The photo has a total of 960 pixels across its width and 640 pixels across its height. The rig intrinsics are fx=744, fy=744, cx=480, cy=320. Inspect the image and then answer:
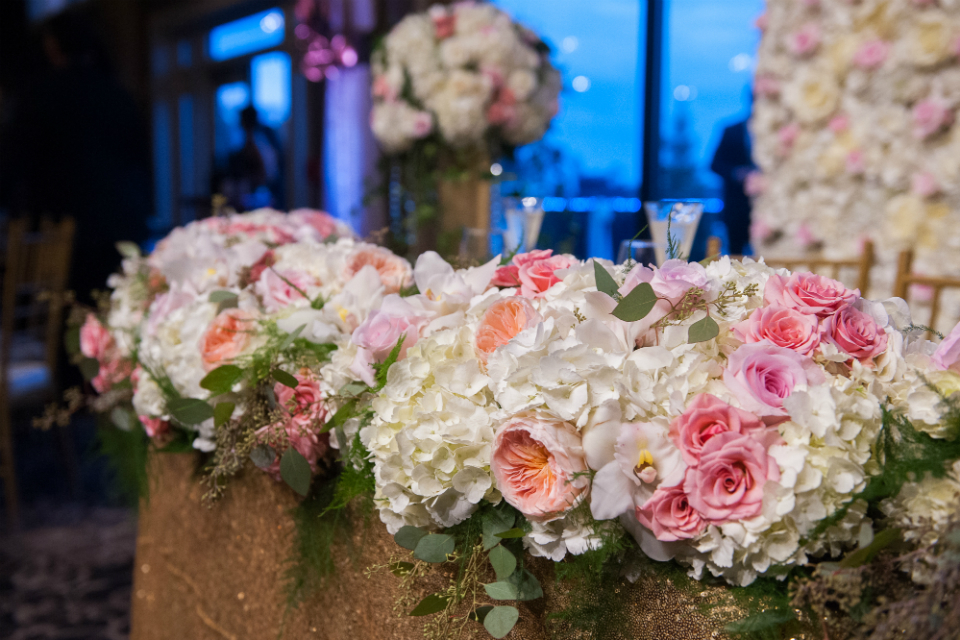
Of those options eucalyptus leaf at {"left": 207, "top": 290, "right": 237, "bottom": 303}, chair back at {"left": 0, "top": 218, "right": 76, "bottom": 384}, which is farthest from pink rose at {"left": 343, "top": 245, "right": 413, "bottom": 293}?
chair back at {"left": 0, "top": 218, "right": 76, "bottom": 384}

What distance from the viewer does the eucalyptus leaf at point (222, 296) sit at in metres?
1.10

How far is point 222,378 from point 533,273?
0.44 m

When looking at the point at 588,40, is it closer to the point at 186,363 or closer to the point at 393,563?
the point at 186,363

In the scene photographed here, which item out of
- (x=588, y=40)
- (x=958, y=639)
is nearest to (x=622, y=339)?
(x=958, y=639)

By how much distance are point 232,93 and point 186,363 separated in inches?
226

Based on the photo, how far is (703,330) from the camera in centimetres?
65

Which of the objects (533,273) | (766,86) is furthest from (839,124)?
(533,273)

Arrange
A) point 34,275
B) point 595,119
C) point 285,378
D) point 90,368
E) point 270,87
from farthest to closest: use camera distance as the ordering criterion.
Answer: point 270,87
point 595,119
point 34,275
point 90,368
point 285,378

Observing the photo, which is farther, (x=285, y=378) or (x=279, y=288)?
(x=279, y=288)

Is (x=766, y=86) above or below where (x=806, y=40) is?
below

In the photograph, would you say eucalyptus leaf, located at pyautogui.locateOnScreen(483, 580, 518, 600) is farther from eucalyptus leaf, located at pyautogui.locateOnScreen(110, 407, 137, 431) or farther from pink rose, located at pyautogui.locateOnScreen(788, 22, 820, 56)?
pink rose, located at pyautogui.locateOnScreen(788, 22, 820, 56)

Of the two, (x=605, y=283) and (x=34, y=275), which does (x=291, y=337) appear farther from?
(x=34, y=275)

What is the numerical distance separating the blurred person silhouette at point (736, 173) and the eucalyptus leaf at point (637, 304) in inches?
130

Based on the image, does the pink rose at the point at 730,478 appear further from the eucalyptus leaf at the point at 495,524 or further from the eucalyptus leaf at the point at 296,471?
the eucalyptus leaf at the point at 296,471
